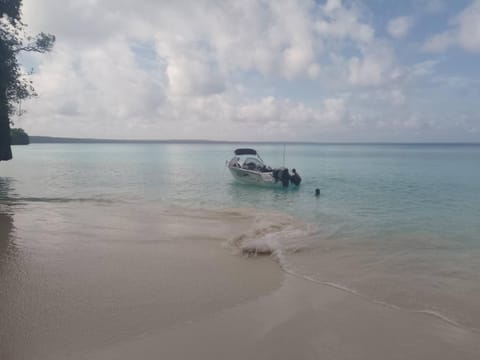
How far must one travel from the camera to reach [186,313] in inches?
198

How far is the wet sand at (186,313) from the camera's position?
4.16 metres

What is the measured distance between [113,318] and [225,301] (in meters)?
1.76

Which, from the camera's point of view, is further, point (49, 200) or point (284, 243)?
point (49, 200)

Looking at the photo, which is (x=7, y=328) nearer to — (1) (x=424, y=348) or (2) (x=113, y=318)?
(2) (x=113, y=318)

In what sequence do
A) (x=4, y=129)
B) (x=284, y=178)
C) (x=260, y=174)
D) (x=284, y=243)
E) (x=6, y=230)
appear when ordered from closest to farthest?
1. (x=284, y=243)
2. (x=6, y=230)
3. (x=4, y=129)
4. (x=284, y=178)
5. (x=260, y=174)

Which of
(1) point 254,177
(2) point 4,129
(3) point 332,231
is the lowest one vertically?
(3) point 332,231

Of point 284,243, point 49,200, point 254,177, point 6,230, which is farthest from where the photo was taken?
point 254,177

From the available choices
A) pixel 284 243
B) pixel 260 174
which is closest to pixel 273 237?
pixel 284 243

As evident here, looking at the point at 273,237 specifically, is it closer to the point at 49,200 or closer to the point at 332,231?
the point at 332,231

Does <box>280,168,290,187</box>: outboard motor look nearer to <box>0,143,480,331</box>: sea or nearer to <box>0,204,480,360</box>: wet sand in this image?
<box>0,143,480,331</box>: sea

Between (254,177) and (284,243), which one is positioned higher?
(254,177)

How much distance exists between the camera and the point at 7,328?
4.45 m

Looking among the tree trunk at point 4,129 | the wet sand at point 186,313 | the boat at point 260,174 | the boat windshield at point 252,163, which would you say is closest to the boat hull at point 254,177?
the boat at point 260,174

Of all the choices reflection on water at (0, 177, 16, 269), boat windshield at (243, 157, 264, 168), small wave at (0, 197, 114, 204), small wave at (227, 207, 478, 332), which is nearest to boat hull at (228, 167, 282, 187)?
boat windshield at (243, 157, 264, 168)
